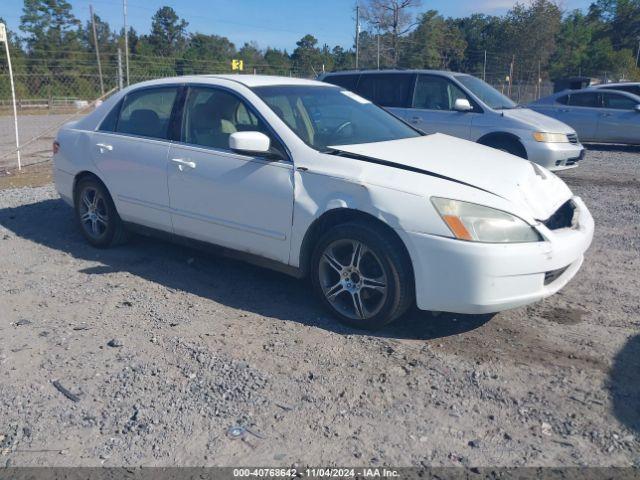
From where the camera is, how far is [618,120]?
13891mm

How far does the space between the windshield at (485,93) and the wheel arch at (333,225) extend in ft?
22.2

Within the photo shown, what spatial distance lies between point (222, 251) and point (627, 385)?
2.98m

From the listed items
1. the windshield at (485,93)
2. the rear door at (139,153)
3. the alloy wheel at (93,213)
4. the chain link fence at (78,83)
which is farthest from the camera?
the chain link fence at (78,83)

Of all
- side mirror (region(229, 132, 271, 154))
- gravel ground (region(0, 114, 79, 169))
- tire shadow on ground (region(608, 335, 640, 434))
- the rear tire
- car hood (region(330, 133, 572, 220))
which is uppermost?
side mirror (region(229, 132, 271, 154))

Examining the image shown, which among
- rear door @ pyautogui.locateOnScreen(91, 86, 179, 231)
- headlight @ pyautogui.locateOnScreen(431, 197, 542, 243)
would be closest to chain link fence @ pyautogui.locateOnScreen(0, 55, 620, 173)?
rear door @ pyautogui.locateOnScreen(91, 86, 179, 231)

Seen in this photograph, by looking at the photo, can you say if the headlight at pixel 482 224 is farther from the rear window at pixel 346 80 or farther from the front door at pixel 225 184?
the rear window at pixel 346 80

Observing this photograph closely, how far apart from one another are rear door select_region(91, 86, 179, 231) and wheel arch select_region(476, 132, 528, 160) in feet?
19.4

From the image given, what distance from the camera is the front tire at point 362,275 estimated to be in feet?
12.9

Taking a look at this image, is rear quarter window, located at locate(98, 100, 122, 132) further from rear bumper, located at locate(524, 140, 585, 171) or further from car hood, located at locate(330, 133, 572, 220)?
rear bumper, located at locate(524, 140, 585, 171)

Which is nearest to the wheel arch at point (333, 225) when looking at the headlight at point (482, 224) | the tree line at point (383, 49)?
the headlight at point (482, 224)

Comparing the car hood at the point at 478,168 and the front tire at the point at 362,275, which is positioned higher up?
the car hood at the point at 478,168

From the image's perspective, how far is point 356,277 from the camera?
165 inches

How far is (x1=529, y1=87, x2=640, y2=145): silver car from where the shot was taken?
1378cm

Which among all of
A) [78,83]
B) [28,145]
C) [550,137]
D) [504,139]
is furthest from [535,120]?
[78,83]
